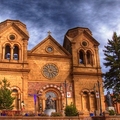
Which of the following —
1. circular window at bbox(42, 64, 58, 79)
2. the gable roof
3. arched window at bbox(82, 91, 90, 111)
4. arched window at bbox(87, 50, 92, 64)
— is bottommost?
arched window at bbox(82, 91, 90, 111)

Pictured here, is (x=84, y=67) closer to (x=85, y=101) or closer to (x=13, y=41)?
(x=85, y=101)

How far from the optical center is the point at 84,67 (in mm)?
42406

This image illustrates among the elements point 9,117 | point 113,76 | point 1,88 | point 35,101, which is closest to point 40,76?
point 35,101

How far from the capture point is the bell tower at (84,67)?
4003 centimetres

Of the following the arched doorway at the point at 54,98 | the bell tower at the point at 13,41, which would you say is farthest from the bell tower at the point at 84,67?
the bell tower at the point at 13,41

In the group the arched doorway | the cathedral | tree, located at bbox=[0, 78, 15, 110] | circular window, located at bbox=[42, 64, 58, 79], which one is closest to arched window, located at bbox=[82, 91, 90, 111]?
the cathedral

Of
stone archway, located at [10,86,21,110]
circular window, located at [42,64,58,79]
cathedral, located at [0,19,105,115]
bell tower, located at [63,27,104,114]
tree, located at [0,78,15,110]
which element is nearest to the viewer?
tree, located at [0,78,15,110]

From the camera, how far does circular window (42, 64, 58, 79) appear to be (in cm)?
4038

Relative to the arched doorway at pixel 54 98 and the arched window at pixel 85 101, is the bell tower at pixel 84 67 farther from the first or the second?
the arched doorway at pixel 54 98

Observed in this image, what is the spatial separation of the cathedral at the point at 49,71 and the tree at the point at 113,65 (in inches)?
84.8

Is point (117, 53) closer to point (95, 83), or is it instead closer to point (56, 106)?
point (95, 83)

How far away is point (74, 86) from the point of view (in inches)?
1586

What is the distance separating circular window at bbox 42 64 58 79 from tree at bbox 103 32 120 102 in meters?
8.91

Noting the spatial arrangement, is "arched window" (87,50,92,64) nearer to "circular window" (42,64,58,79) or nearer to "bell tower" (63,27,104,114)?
"bell tower" (63,27,104,114)
